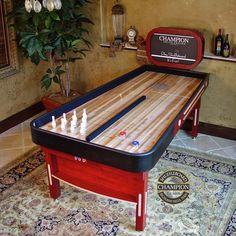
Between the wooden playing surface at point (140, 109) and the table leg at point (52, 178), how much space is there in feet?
0.83

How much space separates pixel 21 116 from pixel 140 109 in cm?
203

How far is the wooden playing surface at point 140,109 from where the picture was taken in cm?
253

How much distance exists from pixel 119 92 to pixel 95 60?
1.19 m

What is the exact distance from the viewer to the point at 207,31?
12.3ft

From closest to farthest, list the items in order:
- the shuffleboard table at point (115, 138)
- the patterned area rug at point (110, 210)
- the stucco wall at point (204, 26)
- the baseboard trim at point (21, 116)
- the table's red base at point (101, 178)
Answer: the shuffleboard table at point (115, 138), the table's red base at point (101, 178), the patterned area rug at point (110, 210), the stucco wall at point (204, 26), the baseboard trim at point (21, 116)

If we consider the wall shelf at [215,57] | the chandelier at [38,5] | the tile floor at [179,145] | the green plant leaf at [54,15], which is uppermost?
the chandelier at [38,5]

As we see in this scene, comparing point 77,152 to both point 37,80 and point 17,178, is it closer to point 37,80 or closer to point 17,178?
point 17,178

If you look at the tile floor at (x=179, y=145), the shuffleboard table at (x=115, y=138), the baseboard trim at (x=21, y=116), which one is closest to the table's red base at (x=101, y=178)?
the shuffleboard table at (x=115, y=138)

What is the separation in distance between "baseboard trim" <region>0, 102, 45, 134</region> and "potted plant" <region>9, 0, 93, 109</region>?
1.99 ft

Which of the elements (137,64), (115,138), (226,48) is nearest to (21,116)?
(137,64)

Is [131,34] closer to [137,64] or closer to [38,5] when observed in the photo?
[137,64]

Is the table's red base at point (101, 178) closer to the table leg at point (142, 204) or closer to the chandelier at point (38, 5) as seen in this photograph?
the table leg at point (142, 204)

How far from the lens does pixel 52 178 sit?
288 cm

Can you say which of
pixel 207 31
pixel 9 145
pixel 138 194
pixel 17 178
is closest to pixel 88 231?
pixel 138 194
